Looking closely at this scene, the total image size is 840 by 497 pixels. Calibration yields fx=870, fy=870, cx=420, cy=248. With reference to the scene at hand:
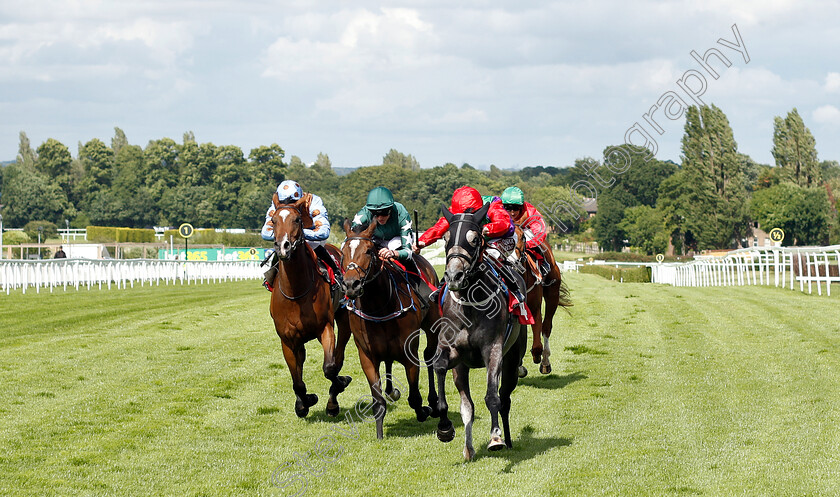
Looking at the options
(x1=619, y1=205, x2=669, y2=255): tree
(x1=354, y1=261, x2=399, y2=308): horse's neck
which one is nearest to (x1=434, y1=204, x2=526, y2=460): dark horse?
(x1=354, y1=261, x2=399, y2=308): horse's neck

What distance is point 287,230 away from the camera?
750cm

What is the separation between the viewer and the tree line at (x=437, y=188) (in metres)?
74.6

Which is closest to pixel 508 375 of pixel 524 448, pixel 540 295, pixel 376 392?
pixel 524 448

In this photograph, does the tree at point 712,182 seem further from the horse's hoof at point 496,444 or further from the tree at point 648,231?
the horse's hoof at point 496,444

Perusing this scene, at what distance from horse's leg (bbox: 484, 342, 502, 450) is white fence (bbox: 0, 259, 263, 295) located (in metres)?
12.8

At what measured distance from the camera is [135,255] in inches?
2564

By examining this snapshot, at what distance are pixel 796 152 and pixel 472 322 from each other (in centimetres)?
7809

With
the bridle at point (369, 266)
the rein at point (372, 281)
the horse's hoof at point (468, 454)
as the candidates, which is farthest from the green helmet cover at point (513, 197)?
the horse's hoof at point (468, 454)

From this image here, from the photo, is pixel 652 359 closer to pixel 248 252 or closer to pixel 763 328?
pixel 763 328

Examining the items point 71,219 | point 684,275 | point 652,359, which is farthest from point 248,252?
point 71,219

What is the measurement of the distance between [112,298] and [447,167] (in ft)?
294

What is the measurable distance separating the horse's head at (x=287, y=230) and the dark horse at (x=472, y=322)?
5.15 ft

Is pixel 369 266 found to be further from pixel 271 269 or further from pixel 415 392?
pixel 271 269

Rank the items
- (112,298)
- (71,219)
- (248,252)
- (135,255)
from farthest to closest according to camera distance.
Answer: (71,219) → (135,255) → (248,252) → (112,298)
